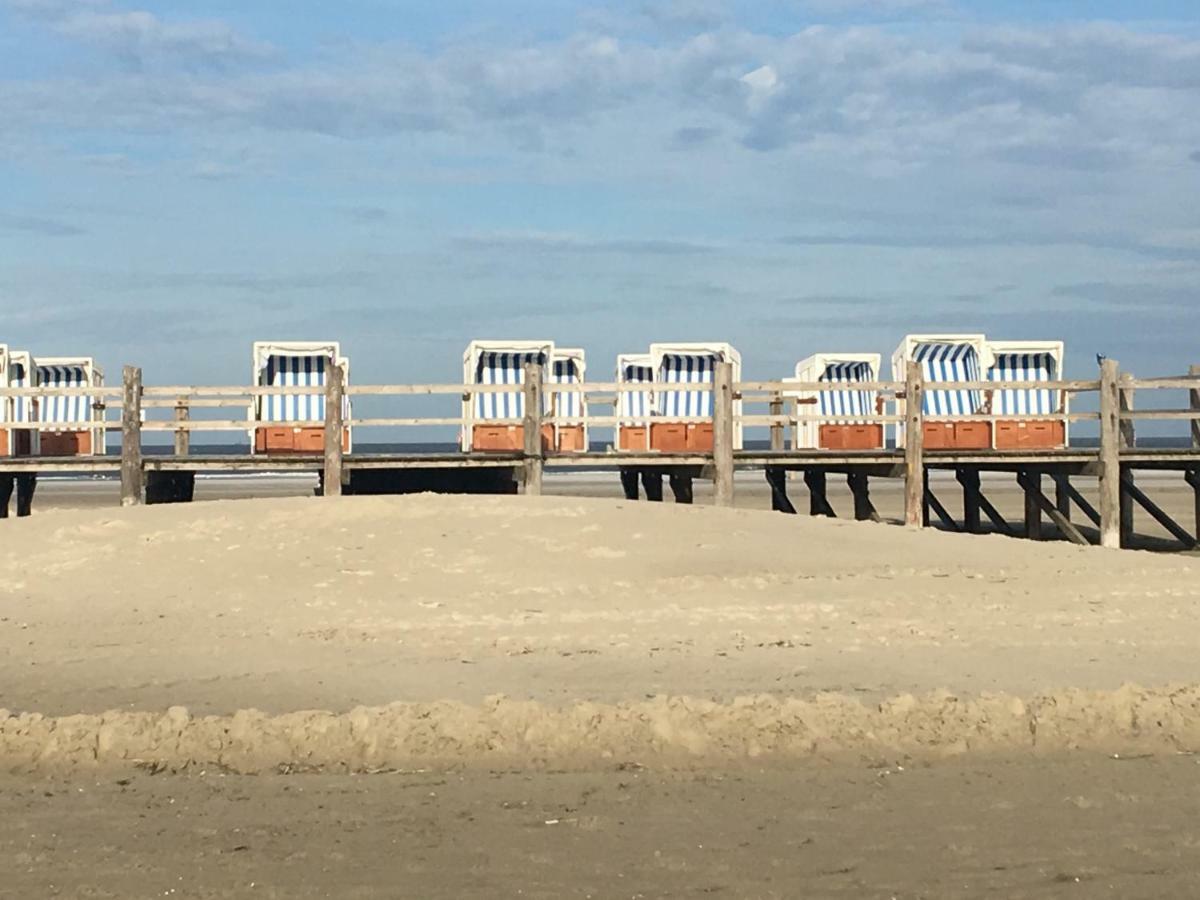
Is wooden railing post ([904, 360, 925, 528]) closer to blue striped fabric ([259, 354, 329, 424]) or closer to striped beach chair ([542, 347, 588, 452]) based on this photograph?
striped beach chair ([542, 347, 588, 452])

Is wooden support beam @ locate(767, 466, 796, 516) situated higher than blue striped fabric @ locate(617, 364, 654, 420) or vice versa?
blue striped fabric @ locate(617, 364, 654, 420)

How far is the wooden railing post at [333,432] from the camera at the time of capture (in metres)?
15.6

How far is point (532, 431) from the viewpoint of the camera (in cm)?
1580

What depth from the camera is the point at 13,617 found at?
941 cm

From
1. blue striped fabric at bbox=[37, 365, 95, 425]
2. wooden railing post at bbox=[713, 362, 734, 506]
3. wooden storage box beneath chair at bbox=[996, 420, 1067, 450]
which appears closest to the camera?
wooden railing post at bbox=[713, 362, 734, 506]

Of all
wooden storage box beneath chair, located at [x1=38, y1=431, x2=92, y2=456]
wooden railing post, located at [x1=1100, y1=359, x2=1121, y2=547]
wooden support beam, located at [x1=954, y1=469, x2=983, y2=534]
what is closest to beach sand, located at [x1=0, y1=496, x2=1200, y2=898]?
wooden railing post, located at [x1=1100, y1=359, x2=1121, y2=547]

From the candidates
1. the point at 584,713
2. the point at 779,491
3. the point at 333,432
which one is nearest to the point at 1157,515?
the point at 779,491

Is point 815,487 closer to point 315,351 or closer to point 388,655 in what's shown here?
point 315,351

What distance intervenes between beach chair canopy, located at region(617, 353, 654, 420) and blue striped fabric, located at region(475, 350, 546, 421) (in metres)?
1.27

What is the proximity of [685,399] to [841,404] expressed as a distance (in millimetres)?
2442

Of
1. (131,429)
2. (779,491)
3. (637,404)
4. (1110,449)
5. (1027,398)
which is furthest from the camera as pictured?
(779,491)

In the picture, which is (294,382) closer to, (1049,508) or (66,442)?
(66,442)

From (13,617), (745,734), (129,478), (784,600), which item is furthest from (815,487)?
(745,734)

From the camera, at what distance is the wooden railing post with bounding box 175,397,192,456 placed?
16.4 metres
